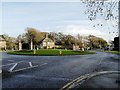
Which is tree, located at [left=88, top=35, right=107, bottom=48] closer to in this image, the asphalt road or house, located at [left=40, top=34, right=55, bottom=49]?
house, located at [left=40, top=34, right=55, bottom=49]

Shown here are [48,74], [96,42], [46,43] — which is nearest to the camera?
[48,74]

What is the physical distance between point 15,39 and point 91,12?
12577 centimetres

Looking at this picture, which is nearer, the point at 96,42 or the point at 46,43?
the point at 46,43

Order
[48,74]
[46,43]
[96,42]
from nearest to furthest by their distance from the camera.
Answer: [48,74], [46,43], [96,42]

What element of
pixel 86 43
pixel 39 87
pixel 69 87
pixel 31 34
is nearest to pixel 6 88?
pixel 39 87

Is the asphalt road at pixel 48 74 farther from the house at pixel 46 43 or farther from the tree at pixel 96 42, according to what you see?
the tree at pixel 96 42

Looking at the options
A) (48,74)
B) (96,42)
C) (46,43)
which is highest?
(96,42)

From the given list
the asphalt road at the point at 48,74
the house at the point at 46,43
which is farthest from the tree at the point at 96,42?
the asphalt road at the point at 48,74

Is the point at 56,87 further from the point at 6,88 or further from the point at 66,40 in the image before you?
the point at 66,40

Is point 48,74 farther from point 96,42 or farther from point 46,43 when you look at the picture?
point 96,42

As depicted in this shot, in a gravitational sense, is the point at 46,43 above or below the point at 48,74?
above

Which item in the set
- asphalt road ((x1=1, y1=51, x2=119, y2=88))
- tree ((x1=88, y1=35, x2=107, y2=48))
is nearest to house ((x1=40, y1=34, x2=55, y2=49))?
tree ((x1=88, y1=35, x2=107, y2=48))

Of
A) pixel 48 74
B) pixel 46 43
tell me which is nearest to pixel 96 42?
pixel 46 43

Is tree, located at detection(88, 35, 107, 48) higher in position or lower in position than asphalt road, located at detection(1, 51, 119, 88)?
higher
